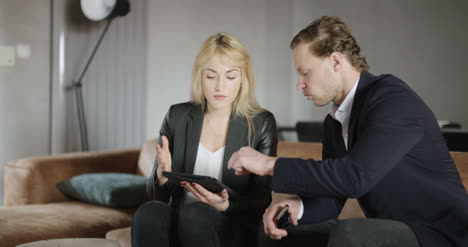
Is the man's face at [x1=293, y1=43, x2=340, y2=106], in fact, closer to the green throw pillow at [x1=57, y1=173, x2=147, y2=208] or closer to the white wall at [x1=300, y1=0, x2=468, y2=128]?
the green throw pillow at [x1=57, y1=173, x2=147, y2=208]

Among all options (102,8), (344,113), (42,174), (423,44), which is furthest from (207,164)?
(423,44)

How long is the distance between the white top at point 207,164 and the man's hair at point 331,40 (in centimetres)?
66

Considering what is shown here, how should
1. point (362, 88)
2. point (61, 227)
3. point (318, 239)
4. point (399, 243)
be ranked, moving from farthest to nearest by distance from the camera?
point (61, 227)
point (318, 239)
point (362, 88)
point (399, 243)

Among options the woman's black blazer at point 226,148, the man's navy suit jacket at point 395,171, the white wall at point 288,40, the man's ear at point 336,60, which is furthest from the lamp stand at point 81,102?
the man's navy suit jacket at point 395,171

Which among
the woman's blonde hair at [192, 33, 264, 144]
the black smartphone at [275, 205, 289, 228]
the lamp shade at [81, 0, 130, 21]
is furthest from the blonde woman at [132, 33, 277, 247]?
the lamp shade at [81, 0, 130, 21]

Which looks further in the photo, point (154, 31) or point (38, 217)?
point (154, 31)

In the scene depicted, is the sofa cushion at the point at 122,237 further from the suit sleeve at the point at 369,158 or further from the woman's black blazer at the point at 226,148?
the suit sleeve at the point at 369,158

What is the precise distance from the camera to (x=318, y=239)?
5.86 ft

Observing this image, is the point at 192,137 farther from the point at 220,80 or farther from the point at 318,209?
the point at 318,209

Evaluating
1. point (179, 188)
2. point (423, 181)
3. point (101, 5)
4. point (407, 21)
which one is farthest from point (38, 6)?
point (423, 181)

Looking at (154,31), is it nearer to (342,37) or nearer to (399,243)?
(342,37)

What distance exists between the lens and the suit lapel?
1510 millimetres

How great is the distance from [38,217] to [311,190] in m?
1.53

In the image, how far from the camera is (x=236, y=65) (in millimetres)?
2082
